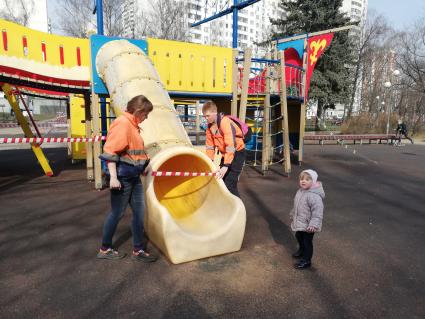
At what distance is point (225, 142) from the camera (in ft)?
14.5

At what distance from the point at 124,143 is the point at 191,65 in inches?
191

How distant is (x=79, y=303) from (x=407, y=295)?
118 inches

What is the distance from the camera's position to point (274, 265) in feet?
12.4

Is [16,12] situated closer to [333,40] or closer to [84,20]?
[84,20]

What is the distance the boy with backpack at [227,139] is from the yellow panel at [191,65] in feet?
11.0

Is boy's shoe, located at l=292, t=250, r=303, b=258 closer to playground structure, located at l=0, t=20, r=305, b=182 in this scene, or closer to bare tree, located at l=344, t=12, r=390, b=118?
playground structure, located at l=0, t=20, r=305, b=182

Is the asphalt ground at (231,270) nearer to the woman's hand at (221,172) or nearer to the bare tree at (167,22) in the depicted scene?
the woman's hand at (221,172)

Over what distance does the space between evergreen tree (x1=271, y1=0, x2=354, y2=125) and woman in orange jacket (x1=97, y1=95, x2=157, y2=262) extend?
84.9 ft

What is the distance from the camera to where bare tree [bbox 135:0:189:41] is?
102 ft

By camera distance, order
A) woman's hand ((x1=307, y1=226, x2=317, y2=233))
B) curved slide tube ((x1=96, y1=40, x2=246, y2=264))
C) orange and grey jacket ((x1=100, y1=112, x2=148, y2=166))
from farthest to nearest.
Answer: curved slide tube ((x1=96, y1=40, x2=246, y2=264)) < woman's hand ((x1=307, y1=226, x2=317, y2=233)) < orange and grey jacket ((x1=100, y1=112, x2=148, y2=166))

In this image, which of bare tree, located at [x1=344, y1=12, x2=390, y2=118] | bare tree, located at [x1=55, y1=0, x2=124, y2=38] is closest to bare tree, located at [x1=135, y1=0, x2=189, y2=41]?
bare tree, located at [x1=55, y1=0, x2=124, y2=38]

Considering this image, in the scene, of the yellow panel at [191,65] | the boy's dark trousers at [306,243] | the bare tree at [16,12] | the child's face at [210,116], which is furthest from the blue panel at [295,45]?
the bare tree at [16,12]

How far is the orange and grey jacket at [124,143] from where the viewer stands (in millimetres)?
3330

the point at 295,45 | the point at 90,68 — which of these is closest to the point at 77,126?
the point at 90,68
